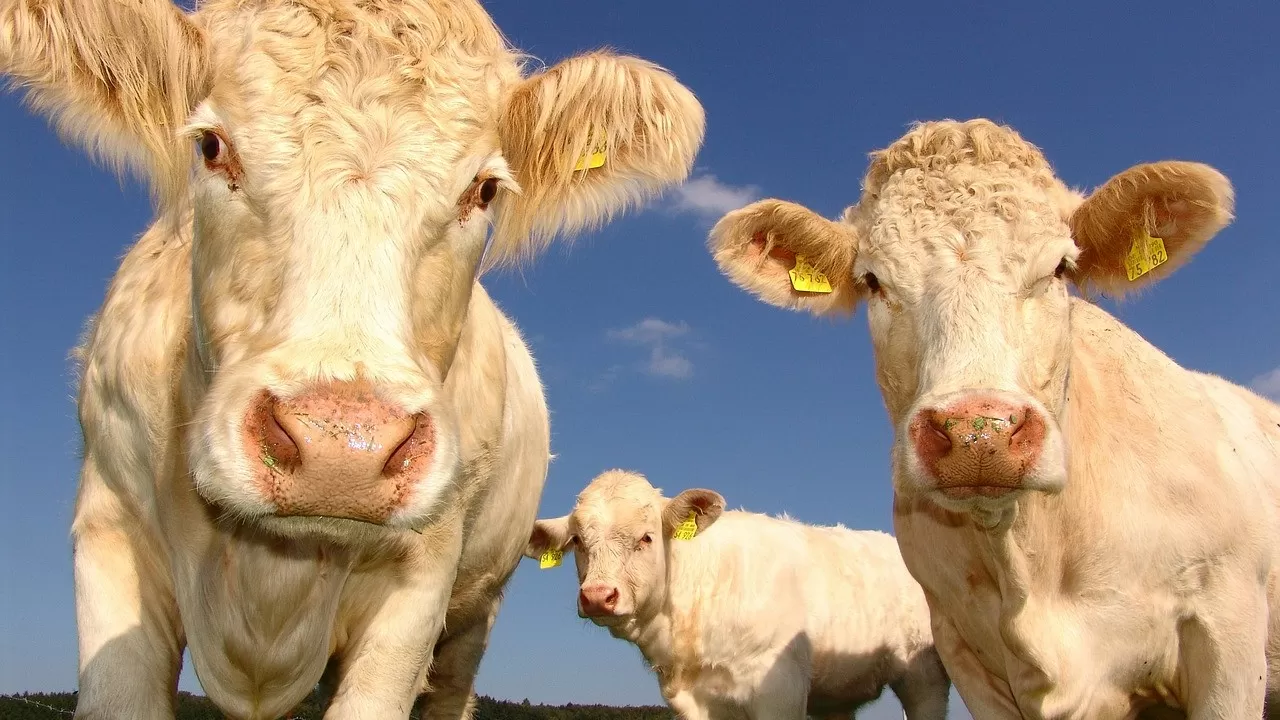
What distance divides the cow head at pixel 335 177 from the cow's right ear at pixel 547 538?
6.17m

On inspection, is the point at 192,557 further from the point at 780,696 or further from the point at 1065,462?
the point at 780,696

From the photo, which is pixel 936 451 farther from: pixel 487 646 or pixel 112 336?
pixel 487 646

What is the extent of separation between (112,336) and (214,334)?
101 centimetres

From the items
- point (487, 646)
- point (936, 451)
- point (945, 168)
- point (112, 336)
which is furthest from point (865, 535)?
point (112, 336)

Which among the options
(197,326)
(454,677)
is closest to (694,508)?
(454,677)

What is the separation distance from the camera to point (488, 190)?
3416 millimetres

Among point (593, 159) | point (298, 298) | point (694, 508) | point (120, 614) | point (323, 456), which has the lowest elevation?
point (120, 614)

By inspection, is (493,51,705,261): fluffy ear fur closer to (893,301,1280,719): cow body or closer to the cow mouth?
the cow mouth

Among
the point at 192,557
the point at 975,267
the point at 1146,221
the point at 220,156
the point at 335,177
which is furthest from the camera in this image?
the point at 1146,221

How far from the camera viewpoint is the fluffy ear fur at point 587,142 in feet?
12.2

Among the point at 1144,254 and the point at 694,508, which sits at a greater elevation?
the point at 694,508

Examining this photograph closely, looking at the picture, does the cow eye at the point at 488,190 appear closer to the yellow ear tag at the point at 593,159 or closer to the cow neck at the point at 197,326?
the yellow ear tag at the point at 593,159

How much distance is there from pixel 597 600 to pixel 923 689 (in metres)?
4.15

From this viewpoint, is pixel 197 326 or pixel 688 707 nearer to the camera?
pixel 197 326
